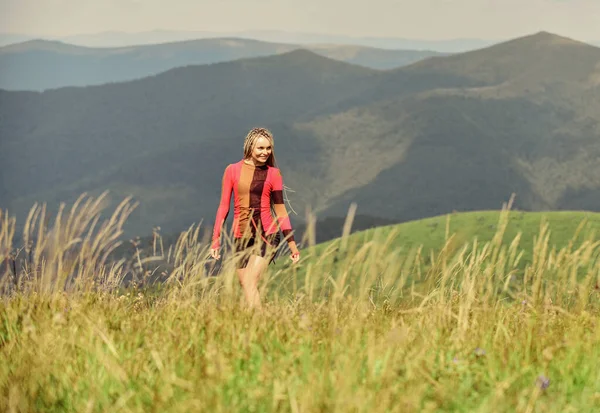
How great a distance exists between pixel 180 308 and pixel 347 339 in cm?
116

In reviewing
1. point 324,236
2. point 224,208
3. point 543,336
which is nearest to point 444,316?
point 543,336

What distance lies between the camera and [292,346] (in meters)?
4.49

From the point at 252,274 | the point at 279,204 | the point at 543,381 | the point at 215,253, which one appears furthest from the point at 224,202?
the point at 543,381

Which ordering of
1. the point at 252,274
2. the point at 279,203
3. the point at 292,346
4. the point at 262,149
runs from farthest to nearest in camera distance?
the point at 279,203 < the point at 262,149 < the point at 252,274 < the point at 292,346

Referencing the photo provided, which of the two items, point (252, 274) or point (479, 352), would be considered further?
point (252, 274)

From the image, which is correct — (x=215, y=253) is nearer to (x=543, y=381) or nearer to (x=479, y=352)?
(x=479, y=352)

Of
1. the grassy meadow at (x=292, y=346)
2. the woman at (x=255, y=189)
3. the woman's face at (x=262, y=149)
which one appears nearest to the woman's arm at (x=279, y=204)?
the woman at (x=255, y=189)

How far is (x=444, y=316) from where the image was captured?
4.98 metres

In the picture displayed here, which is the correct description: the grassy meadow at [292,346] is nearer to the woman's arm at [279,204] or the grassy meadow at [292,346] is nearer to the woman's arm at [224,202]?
the woman's arm at [224,202]

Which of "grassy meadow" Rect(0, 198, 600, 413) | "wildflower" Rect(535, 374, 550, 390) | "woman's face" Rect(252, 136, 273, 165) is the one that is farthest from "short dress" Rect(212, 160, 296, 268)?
"wildflower" Rect(535, 374, 550, 390)

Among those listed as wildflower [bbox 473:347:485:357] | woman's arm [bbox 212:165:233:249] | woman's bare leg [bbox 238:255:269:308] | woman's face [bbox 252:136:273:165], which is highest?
woman's face [bbox 252:136:273:165]

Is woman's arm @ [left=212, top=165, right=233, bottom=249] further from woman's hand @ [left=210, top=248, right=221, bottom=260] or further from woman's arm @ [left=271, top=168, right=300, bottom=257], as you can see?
woman's arm @ [left=271, top=168, right=300, bottom=257]

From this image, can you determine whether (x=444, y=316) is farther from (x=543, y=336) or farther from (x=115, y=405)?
(x=115, y=405)

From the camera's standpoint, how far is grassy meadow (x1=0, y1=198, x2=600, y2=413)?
384 centimetres
